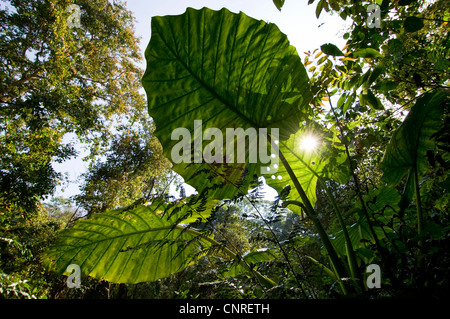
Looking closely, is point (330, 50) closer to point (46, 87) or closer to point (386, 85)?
point (386, 85)

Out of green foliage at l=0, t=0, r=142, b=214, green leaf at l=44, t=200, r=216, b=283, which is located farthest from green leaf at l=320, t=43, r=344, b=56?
green foliage at l=0, t=0, r=142, b=214

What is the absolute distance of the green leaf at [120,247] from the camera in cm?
128

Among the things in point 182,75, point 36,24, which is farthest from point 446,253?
point 36,24

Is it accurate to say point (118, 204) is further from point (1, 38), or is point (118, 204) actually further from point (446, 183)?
point (446, 183)

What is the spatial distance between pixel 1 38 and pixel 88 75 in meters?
1.76

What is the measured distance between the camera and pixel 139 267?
1382 millimetres

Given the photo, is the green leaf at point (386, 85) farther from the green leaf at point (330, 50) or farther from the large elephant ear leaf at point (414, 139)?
the green leaf at point (330, 50)

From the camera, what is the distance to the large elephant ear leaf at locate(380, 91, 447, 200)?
818 millimetres

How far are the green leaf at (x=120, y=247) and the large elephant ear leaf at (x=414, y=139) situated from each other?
3.19ft

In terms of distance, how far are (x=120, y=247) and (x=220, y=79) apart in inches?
44.4

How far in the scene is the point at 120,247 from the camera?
1.34 meters

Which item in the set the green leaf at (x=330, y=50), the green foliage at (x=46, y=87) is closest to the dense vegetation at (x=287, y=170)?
the green leaf at (x=330, y=50)

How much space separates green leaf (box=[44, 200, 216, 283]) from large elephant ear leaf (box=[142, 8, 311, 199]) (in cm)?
48

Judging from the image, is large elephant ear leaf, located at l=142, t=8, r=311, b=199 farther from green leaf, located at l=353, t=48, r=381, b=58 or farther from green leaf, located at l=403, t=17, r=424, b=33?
green leaf, located at l=403, t=17, r=424, b=33
